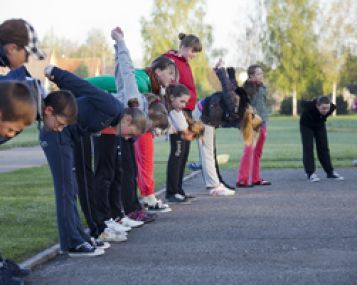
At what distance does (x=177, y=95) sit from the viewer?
10430mm

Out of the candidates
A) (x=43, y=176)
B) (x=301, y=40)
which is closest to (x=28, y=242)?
(x=43, y=176)

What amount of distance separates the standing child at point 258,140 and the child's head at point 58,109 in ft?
22.7

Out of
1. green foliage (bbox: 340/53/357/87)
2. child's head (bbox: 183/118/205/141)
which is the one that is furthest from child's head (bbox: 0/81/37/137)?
green foliage (bbox: 340/53/357/87)

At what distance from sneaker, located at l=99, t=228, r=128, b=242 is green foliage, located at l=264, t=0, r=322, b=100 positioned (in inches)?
3232

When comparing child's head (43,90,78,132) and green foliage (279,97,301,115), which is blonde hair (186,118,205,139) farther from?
green foliage (279,97,301,115)

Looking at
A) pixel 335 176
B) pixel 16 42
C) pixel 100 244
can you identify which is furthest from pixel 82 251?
pixel 335 176

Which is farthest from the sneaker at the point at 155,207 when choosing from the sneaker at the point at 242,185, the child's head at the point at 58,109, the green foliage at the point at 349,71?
the green foliage at the point at 349,71

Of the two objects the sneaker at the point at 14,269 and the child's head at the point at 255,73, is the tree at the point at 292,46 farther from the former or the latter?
the sneaker at the point at 14,269

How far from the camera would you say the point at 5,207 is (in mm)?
10562

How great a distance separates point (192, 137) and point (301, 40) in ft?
267

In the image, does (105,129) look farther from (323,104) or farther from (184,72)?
(323,104)

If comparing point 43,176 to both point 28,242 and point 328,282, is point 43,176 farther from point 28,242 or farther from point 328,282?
point 328,282

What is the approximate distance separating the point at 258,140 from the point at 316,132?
1.50 metres

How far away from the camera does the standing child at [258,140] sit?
13.1 m
